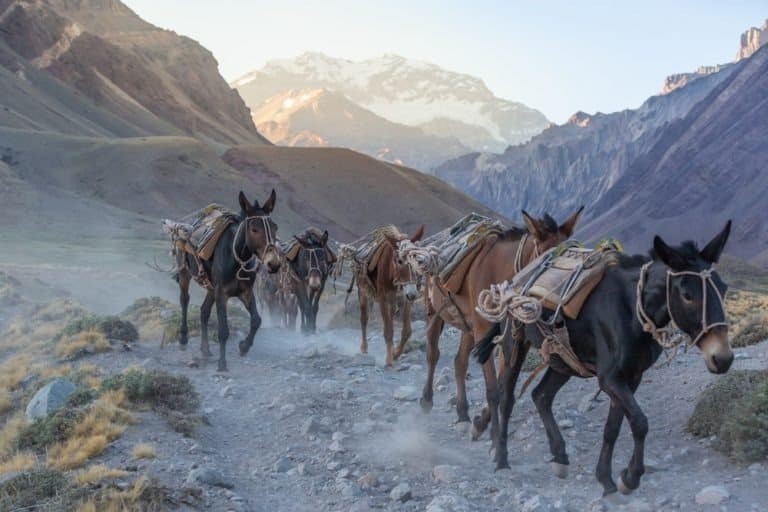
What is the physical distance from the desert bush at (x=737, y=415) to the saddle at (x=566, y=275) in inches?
75.6

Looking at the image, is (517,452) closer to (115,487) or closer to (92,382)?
(115,487)

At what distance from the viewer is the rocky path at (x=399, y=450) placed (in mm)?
6375

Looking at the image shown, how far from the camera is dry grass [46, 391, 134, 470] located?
22.5 ft

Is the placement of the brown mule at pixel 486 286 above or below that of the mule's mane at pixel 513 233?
below

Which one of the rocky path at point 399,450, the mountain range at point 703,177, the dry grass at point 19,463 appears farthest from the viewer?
the mountain range at point 703,177

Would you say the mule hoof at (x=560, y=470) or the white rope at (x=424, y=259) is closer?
the mule hoof at (x=560, y=470)

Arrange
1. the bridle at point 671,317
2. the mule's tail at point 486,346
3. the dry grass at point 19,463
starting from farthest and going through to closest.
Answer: the mule's tail at point 486,346, the dry grass at point 19,463, the bridle at point 671,317

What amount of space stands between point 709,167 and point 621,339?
428ft

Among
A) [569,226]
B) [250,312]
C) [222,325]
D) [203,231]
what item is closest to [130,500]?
[569,226]

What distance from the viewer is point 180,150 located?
89.7 metres

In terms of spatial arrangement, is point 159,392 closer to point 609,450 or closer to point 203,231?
point 203,231

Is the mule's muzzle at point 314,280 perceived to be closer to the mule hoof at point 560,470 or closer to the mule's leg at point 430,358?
the mule's leg at point 430,358

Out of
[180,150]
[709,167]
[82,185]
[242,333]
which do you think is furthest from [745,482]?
[709,167]

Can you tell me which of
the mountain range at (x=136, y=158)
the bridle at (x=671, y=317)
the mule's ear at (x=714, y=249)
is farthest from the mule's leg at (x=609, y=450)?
the mountain range at (x=136, y=158)
